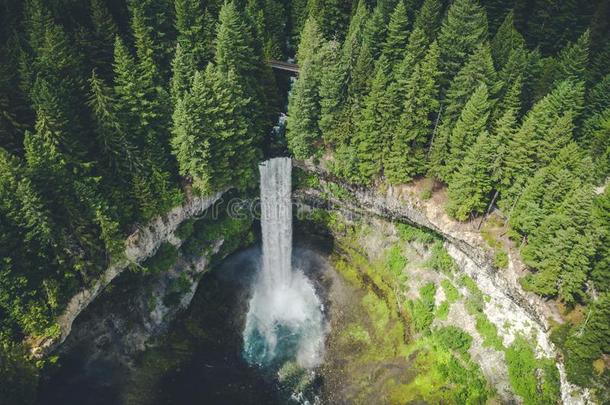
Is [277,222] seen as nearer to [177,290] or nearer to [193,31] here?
[177,290]

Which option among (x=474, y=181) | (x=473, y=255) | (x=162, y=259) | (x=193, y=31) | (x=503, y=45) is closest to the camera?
(x=474, y=181)

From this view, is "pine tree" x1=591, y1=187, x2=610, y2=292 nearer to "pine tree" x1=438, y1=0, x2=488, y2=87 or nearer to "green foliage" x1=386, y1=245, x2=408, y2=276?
"pine tree" x1=438, y1=0, x2=488, y2=87

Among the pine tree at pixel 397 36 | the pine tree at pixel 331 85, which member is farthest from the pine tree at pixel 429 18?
the pine tree at pixel 331 85

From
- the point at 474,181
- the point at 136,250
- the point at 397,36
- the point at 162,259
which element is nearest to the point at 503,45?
the point at 397,36

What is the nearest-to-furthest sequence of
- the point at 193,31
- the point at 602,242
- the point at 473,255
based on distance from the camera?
the point at 602,242, the point at 473,255, the point at 193,31

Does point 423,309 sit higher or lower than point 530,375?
lower

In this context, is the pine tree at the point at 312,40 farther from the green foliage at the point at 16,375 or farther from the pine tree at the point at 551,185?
the green foliage at the point at 16,375
